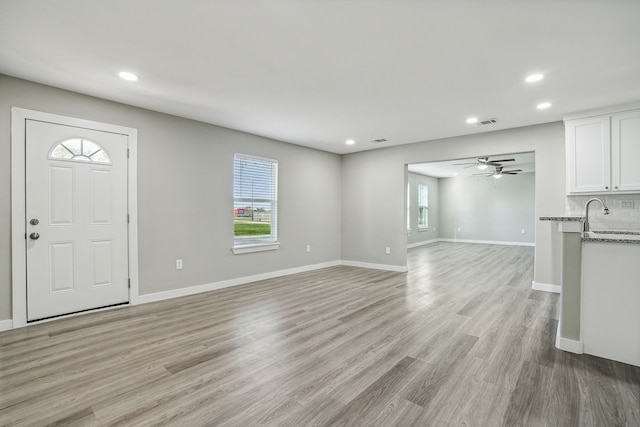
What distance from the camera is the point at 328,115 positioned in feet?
13.9

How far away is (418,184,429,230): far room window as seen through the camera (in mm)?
10867

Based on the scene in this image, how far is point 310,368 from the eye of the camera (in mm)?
2307

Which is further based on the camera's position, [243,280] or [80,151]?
[243,280]

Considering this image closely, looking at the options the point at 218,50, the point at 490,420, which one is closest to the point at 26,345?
the point at 218,50

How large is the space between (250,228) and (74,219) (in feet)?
7.97

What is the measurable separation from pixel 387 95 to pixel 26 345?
439 centimetres

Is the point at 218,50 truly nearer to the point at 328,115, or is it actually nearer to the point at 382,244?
the point at 328,115

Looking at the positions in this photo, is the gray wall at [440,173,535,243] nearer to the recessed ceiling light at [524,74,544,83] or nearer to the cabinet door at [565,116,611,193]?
the cabinet door at [565,116,611,193]

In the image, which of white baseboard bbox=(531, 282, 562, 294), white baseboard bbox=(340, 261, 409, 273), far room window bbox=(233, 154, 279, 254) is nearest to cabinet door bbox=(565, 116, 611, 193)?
white baseboard bbox=(531, 282, 562, 294)

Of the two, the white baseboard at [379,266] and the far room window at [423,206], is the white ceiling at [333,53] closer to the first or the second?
the white baseboard at [379,266]

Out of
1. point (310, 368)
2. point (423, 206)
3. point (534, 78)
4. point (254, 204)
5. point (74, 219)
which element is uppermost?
point (534, 78)

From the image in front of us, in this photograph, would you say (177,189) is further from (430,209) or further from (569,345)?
(430,209)

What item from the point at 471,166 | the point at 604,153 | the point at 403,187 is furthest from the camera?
the point at 471,166

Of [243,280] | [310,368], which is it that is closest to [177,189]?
[243,280]
